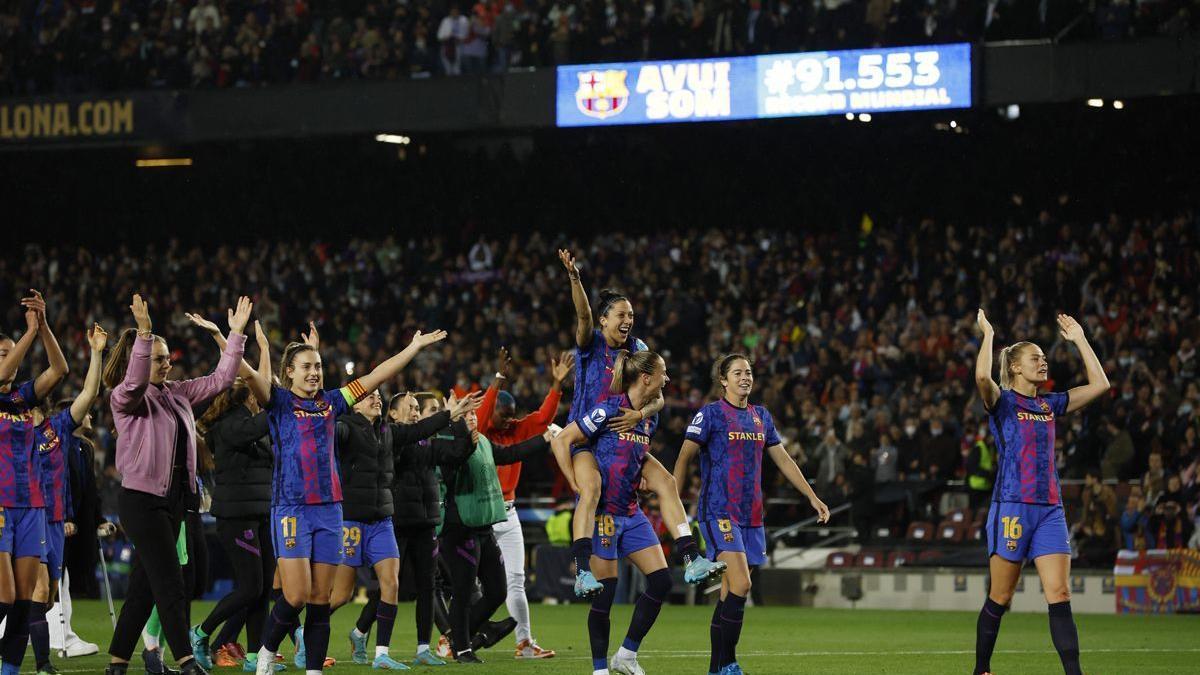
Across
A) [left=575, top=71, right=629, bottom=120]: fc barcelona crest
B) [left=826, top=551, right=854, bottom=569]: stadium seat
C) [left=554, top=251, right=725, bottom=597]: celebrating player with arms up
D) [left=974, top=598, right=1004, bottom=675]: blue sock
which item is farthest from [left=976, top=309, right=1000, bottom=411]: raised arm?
[left=575, top=71, right=629, bottom=120]: fc barcelona crest

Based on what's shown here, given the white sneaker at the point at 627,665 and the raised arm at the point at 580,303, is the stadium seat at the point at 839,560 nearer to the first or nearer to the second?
the white sneaker at the point at 627,665

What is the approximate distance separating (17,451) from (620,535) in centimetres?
369

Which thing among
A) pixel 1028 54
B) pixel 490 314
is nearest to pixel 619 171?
pixel 490 314

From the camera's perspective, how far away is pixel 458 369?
3011cm

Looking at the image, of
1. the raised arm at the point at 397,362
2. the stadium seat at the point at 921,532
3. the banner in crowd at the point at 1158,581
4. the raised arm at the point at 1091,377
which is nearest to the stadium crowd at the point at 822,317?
the banner in crowd at the point at 1158,581

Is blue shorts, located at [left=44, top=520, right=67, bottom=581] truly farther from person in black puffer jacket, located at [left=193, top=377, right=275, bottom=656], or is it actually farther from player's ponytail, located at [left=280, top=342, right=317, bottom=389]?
player's ponytail, located at [left=280, top=342, right=317, bottom=389]

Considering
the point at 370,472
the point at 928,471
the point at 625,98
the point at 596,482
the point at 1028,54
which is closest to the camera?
the point at 596,482

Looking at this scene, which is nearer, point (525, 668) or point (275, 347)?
point (525, 668)

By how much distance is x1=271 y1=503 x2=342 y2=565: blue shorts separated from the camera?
10156 mm

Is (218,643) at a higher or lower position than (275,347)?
lower

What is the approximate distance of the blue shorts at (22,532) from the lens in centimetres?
987

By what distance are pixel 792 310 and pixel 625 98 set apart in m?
4.66

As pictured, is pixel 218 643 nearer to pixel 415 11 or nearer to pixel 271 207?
pixel 415 11

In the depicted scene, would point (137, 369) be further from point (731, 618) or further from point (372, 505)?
point (731, 618)
